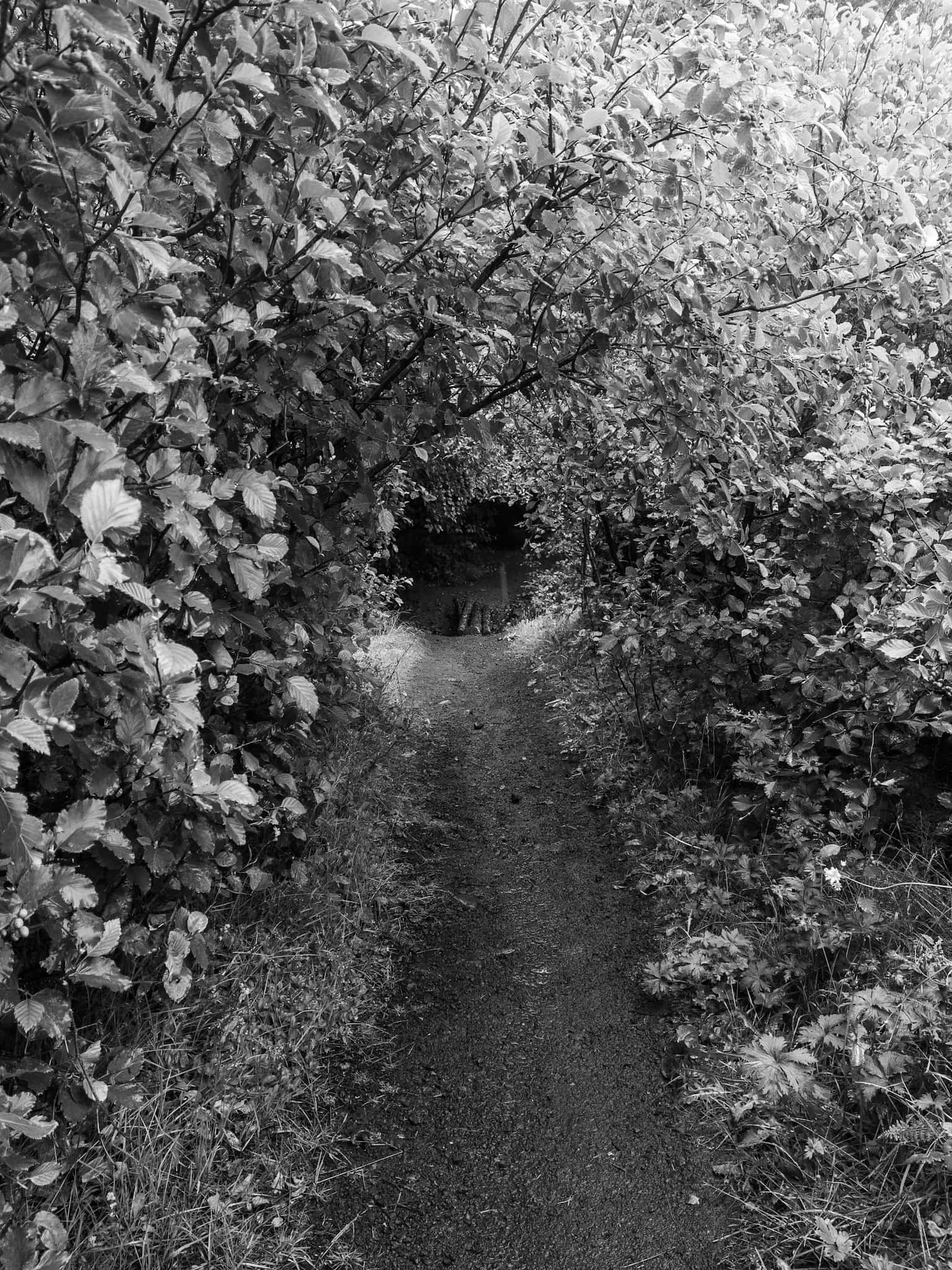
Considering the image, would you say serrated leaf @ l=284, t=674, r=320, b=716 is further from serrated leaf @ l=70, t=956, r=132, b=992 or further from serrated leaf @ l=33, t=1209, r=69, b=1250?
serrated leaf @ l=33, t=1209, r=69, b=1250

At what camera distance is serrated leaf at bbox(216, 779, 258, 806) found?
198 cm

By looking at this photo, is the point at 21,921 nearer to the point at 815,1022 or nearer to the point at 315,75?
the point at 315,75

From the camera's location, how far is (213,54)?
5.65ft

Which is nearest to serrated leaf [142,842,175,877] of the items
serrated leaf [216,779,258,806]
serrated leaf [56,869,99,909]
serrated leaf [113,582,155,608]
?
serrated leaf [216,779,258,806]

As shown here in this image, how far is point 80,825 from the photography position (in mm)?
1740

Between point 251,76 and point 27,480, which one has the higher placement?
point 251,76

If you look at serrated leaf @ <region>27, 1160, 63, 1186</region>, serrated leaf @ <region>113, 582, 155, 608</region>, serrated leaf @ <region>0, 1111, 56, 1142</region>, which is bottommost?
serrated leaf @ <region>27, 1160, 63, 1186</region>

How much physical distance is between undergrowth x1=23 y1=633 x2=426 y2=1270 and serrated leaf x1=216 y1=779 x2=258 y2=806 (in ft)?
3.07

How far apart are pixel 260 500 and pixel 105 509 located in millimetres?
750

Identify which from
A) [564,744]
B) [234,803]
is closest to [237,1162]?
[234,803]

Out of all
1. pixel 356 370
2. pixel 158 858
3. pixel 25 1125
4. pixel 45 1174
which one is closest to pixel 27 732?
pixel 25 1125

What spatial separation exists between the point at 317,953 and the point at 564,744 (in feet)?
12.1

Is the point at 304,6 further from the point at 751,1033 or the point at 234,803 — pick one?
the point at 751,1033

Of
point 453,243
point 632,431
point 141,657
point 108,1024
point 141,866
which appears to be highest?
point 453,243
